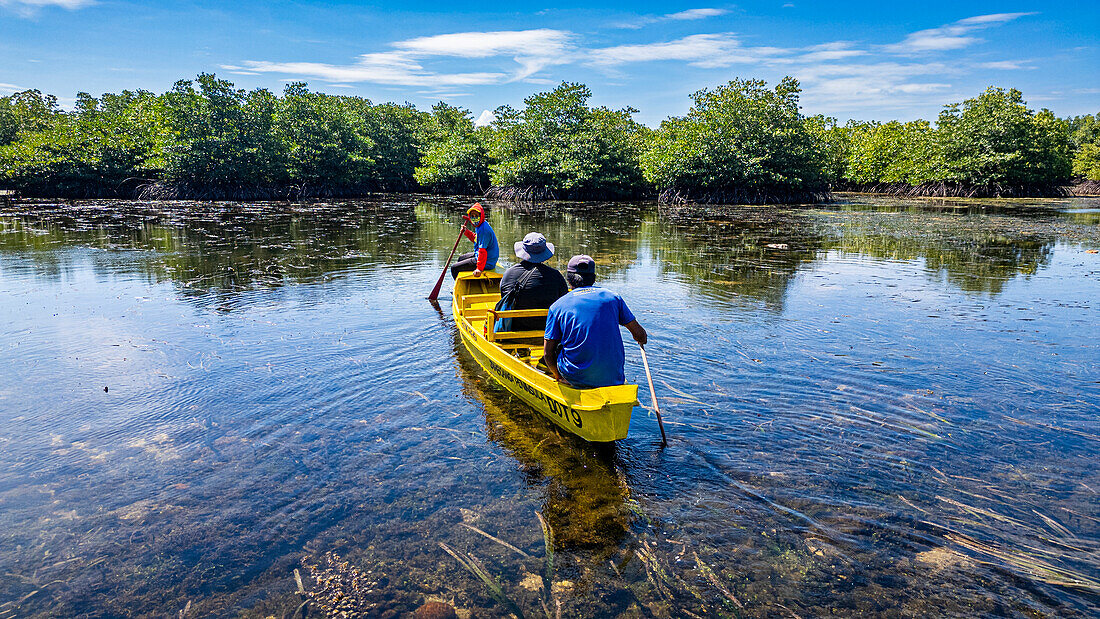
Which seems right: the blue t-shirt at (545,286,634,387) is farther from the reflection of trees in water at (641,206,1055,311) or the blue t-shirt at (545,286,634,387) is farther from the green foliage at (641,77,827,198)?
the green foliage at (641,77,827,198)

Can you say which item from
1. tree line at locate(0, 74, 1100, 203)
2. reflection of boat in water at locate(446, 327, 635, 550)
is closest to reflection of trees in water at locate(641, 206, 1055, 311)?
reflection of boat in water at locate(446, 327, 635, 550)

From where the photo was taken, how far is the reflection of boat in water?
4.32 m

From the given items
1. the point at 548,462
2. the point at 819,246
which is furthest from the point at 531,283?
the point at 819,246

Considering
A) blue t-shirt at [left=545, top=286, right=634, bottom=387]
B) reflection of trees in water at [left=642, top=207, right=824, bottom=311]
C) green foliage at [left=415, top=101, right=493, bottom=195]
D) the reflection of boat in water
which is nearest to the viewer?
the reflection of boat in water

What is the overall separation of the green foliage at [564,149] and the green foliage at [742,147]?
3.17 metres

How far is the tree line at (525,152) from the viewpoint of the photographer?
131 feet

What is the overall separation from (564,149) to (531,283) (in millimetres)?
37736

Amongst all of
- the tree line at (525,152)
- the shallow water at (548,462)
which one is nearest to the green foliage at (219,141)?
the tree line at (525,152)

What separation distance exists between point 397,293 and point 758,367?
7.28 metres

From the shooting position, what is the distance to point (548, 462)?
5379 mm

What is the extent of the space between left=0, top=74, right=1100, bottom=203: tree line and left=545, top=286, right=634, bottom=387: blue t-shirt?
3690 cm

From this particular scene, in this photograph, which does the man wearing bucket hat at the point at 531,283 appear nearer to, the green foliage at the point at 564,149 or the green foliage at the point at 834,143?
the green foliage at the point at 564,149

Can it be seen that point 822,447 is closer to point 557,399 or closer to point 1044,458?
point 1044,458

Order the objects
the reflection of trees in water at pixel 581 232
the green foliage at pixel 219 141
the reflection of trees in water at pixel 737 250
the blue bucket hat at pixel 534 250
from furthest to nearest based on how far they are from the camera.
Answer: the green foliage at pixel 219 141 → the reflection of trees in water at pixel 581 232 → the reflection of trees in water at pixel 737 250 → the blue bucket hat at pixel 534 250
